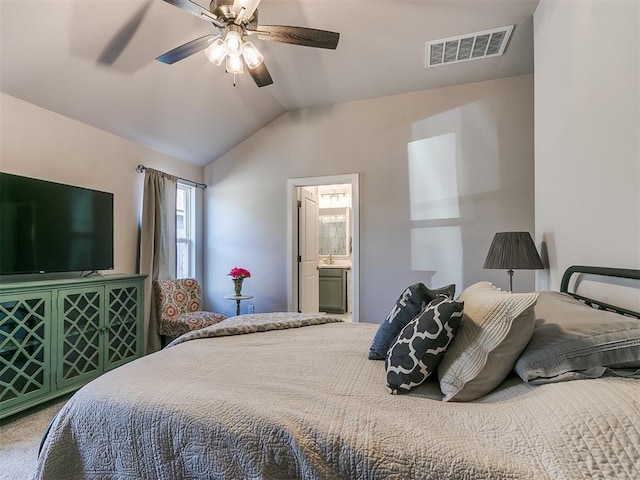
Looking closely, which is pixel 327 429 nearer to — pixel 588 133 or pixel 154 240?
pixel 588 133

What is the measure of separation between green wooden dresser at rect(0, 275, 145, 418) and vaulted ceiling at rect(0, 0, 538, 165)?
1.50 m

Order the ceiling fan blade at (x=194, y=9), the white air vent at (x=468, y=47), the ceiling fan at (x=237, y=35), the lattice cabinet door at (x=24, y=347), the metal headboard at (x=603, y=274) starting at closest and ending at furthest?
the metal headboard at (x=603, y=274), the ceiling fan blade at (x=194, y=9), the ceiling fan at (x=237, y=35), the lattice cabinet door at (x=24, y=347), the white air vent at (x=468, y=47)

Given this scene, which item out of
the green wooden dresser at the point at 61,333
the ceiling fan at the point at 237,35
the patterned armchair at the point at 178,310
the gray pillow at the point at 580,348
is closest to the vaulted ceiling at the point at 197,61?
the ceiling fan at the point at 237,35

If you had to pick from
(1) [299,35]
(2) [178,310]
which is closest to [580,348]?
(1) [299,35]

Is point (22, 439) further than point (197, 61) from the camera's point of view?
No

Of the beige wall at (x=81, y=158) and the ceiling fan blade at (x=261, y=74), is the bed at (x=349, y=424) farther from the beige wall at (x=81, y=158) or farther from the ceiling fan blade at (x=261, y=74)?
the beige wall at (x=81, y=158)

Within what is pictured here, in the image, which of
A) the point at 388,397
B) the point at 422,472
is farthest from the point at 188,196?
the point at 422,472

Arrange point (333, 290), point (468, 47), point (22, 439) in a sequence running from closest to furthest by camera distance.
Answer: point (22, 439) < point (468, 47) < point (333, 290)

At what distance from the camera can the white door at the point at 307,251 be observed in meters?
4.30

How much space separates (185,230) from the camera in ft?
14.5

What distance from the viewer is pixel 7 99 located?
7.96 ft

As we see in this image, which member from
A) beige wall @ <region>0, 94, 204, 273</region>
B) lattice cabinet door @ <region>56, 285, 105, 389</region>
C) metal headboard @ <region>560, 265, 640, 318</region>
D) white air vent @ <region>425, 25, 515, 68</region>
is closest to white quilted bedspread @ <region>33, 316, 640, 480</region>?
metal headboard @ <region>560, 265, 640, 318</region>

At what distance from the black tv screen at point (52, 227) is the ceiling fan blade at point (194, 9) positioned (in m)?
1.73

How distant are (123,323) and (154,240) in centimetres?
98
